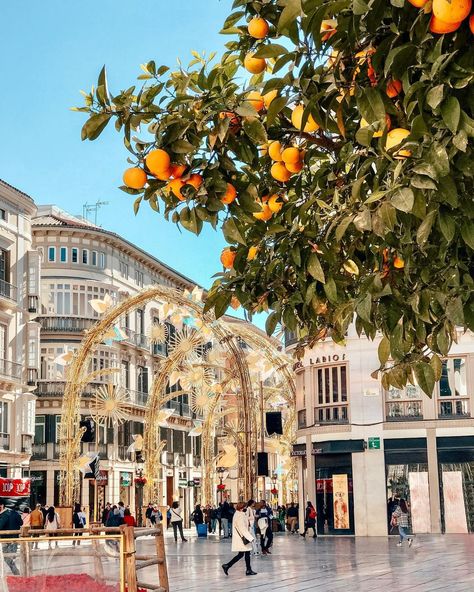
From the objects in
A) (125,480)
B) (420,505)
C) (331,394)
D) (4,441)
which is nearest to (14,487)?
(4,441)

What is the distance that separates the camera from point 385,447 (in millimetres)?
37969

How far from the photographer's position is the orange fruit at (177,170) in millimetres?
4539

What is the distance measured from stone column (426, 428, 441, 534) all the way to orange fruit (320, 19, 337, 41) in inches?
1346

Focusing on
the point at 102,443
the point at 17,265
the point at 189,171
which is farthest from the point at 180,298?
the point at 102,443

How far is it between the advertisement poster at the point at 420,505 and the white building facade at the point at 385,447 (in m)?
0.04

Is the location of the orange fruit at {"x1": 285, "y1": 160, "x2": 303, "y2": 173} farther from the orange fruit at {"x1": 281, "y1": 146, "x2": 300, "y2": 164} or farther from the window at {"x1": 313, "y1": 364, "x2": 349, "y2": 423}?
the window at {"x1": 313, "y1": 364, "x2": 349, "y2": 423}

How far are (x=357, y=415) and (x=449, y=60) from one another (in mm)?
35816

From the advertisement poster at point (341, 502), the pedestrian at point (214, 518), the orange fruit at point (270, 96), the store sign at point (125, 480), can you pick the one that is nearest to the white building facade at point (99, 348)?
the store sign at point (125, 480)

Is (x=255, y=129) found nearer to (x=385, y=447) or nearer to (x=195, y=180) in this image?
(x=195, y=180)

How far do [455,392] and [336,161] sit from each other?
33704 millimetres

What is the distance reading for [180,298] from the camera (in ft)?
96.4

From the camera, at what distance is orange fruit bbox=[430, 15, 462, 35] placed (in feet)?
11.1

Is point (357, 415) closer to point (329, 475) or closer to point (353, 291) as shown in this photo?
point (329, 475)

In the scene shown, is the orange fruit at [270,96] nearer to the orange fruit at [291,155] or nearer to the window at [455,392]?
the orange fruit at [291,155]
